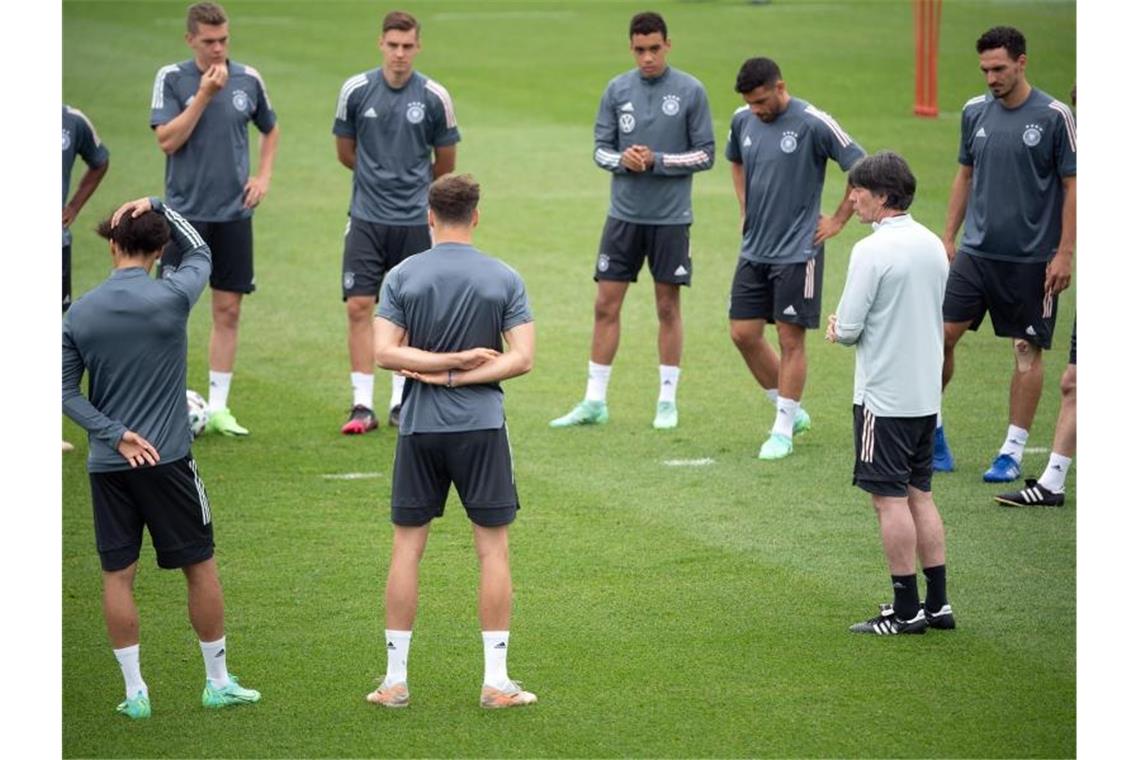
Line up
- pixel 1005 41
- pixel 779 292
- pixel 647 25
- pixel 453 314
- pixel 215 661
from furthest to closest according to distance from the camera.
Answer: pixel 647 25 < pixel 779 292 < pixel 1005 41 < pixel 215 661 < pixel 453 314

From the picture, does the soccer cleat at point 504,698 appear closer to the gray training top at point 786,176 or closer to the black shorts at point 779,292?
the black shorts at point 779,292

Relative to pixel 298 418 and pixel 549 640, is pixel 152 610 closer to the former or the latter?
pixel 549 640

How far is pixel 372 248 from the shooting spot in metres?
10.9

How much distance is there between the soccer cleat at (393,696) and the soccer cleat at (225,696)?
48 cm

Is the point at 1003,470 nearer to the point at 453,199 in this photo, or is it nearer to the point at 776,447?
the point at 776,447

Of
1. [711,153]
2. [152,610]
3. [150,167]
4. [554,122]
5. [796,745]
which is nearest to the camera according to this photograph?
[796,745]

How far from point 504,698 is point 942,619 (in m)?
1.97

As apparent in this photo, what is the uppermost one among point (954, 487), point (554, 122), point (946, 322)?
point (554, 122)

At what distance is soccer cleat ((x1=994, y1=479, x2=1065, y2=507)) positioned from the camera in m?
9.02

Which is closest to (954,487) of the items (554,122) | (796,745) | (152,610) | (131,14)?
(796,745)

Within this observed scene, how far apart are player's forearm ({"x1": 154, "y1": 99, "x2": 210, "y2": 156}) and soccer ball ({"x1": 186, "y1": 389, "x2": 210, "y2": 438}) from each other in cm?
149

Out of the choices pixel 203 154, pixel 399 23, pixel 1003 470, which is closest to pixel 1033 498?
pixel 1003 470

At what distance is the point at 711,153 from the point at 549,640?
4.32 meters

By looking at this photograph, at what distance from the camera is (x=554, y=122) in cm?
2250
